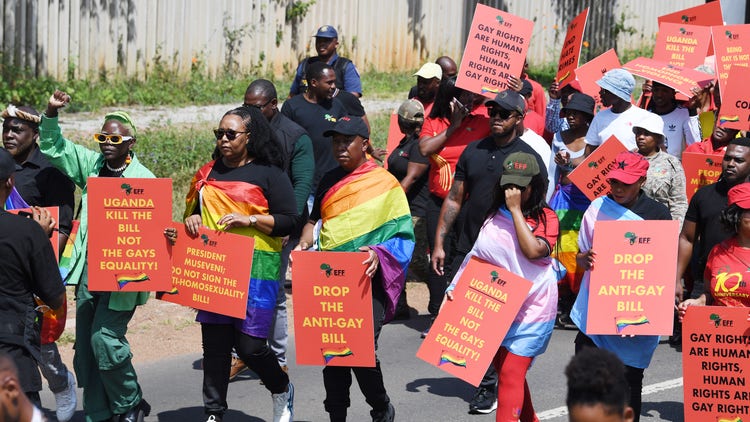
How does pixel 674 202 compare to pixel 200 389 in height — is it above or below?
above

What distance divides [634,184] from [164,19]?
9971mm

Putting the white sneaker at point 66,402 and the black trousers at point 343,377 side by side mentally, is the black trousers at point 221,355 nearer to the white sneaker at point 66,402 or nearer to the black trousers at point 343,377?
the black trousers at point 343,377

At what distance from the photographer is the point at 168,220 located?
693 centimetres

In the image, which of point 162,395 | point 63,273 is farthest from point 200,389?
point 63,273

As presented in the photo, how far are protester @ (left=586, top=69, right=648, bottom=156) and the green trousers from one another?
382cm

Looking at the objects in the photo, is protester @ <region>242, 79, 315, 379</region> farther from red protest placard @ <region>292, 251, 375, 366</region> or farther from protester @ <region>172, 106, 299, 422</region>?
red protest placard @ <region>292, 251, 375, 366</region>

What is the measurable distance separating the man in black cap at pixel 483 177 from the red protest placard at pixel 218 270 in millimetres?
1587

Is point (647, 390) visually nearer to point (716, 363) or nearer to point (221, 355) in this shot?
point (716, 363)

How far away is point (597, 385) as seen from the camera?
3887 millimetres

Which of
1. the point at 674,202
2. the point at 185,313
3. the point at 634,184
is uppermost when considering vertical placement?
the point at 634,184

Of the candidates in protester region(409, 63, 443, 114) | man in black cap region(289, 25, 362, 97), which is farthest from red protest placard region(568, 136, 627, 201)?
man in black cap region(289, 25, 362, 97)

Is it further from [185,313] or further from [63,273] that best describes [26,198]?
[185,313]

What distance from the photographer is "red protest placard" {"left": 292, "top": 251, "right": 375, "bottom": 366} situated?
265 inches

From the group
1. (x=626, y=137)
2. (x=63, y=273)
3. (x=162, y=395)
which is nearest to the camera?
(x=63, y=273)
